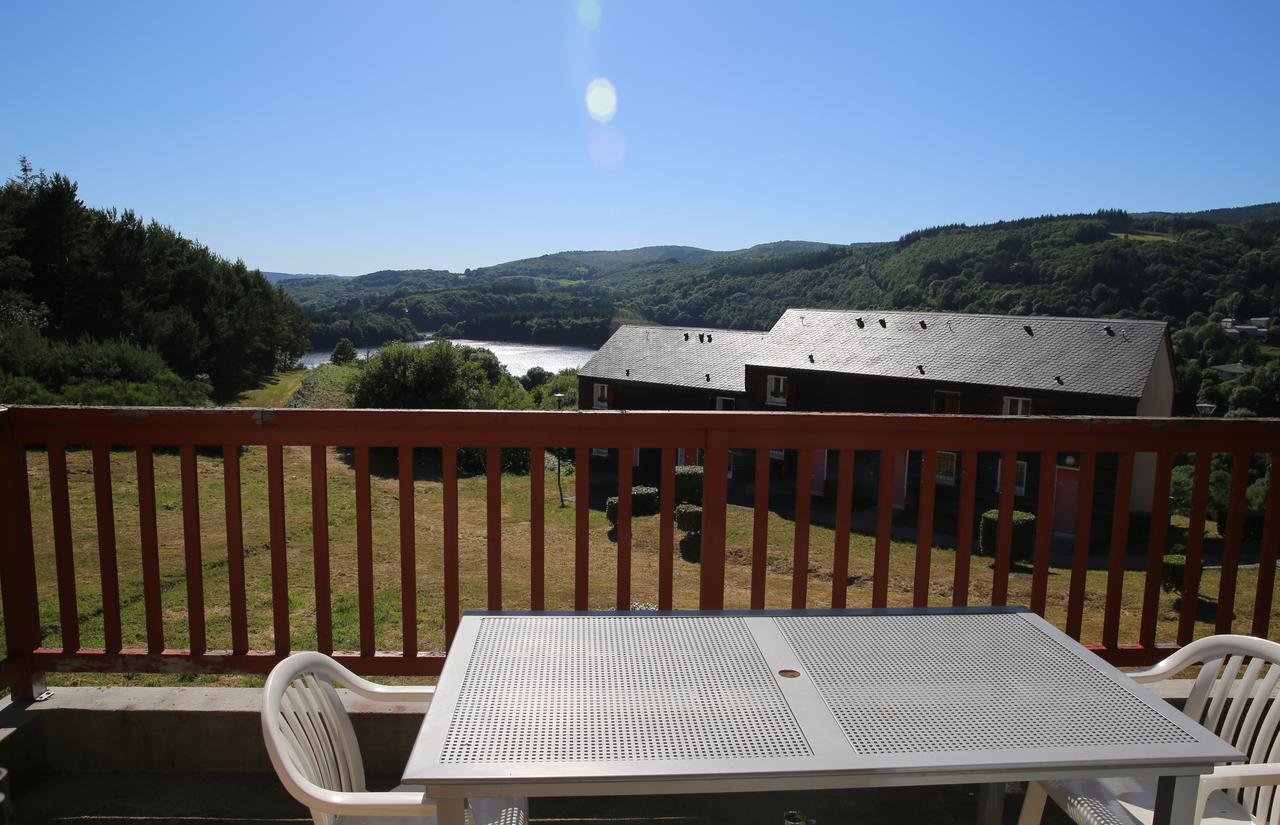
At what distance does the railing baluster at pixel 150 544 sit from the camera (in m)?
2.24

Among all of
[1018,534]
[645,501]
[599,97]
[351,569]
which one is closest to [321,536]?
[351,569]

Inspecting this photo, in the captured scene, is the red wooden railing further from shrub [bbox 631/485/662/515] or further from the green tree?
the green tree

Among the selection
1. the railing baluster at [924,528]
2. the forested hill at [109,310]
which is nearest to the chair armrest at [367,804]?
the railing baluster at [924,528]

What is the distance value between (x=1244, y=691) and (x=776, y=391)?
2794 centimetres

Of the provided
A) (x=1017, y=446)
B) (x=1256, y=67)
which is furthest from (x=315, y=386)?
(x=1017, y=446)

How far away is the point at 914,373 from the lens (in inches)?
1063

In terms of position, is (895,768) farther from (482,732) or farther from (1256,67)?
(1256,67)

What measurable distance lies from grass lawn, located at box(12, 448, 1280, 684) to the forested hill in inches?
197

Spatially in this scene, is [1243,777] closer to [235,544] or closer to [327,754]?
[327,754]

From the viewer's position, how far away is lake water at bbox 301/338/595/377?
60219mm

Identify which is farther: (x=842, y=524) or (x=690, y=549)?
(x=690, y=549)

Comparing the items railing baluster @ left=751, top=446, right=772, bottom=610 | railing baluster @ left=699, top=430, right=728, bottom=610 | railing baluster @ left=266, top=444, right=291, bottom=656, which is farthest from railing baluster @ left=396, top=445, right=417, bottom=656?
railing baluster @ left=751, top=446, right=772, bottom=610

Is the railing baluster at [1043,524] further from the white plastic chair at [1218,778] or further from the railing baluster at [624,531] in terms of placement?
the railing baluster at [624,531]

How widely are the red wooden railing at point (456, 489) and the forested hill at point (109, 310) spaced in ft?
47.5
